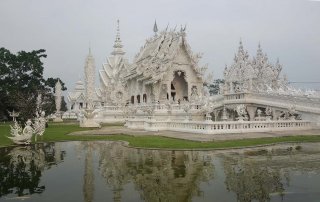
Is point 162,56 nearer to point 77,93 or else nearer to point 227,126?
point 227,126

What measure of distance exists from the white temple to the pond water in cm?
743

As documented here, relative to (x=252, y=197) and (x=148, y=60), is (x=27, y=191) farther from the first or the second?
(x=148, y=60)

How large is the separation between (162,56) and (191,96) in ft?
16.8

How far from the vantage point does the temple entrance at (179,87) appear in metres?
39.1

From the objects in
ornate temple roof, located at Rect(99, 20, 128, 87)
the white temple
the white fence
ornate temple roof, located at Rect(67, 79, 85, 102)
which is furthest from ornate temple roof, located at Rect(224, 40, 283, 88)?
ornate temple roof, located at Rect(67, 79, 85, 102)

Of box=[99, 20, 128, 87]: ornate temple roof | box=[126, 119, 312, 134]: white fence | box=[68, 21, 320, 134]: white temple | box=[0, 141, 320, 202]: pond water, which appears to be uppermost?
box=[99, 20, 128, 87]: ornate temple roof

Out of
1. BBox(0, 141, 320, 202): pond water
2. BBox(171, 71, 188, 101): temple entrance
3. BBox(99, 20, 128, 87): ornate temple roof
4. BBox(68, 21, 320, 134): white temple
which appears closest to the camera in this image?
BBox(0, 141, 320, 202): pond water

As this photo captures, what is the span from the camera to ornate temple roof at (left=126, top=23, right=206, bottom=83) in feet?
113

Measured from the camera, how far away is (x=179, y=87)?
1563 inches

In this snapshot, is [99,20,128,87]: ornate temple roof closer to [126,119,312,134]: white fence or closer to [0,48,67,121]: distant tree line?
[0,48,67,121]: distant tree line

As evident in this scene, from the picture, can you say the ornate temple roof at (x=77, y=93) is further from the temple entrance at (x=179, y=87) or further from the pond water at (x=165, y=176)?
the pond water at (x=165, y=176)

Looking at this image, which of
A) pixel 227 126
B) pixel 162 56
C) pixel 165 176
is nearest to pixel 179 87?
pixel 162 56

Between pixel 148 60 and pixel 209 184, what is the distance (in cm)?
3076

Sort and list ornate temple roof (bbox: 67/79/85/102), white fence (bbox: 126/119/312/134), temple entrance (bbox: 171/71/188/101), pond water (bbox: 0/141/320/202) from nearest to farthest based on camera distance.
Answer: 1. pond water (bbox: 0/141/320/202)
2. white fence (bbox: 126/119/312/134)
3. temple entrance (bbox: 171/71/188/101)
4. ornate temple roof (bbox: 67/79/85/102)
